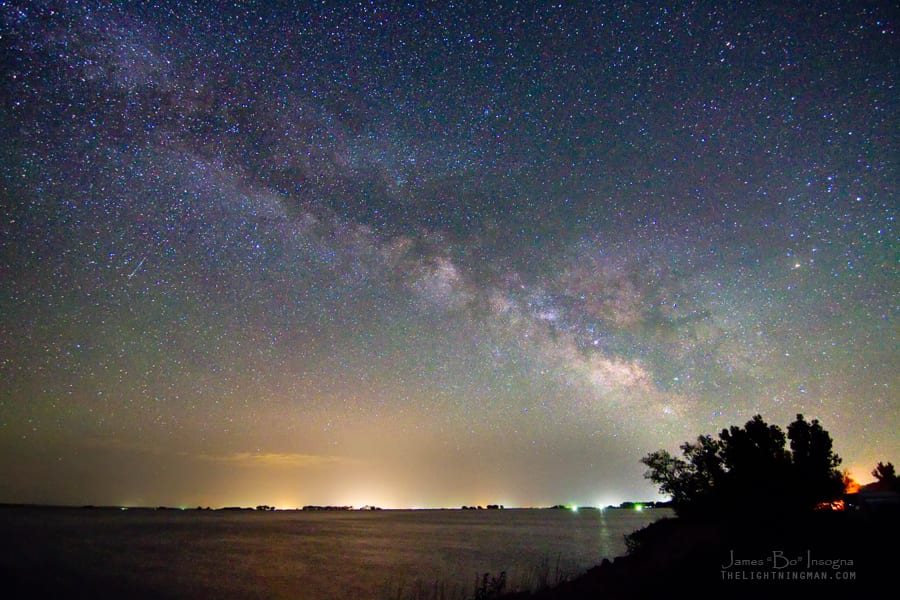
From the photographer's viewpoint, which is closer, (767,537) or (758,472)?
(767,537)

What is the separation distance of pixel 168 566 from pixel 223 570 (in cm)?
711

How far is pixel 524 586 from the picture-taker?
26.4 m

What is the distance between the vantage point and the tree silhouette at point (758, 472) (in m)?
38.6

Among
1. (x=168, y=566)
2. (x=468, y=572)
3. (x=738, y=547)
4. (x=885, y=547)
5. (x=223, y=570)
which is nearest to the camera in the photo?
(x=885, y=547)

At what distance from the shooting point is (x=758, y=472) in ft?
137

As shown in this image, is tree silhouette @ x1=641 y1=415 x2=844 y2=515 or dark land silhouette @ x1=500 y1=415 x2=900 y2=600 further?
tree silhouette @ x1=641 y1=415 x2=844 y2=515

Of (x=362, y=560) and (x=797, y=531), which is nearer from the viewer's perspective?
(x=797, y=531)

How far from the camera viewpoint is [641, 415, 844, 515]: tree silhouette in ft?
127

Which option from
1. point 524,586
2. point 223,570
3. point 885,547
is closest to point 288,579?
point 223,570

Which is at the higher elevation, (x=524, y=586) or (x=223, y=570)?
(x=524, y=586)

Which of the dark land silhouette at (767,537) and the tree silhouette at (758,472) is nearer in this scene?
the dark land silhouette at (767,537)

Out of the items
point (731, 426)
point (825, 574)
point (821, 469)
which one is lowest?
point (825, 574)

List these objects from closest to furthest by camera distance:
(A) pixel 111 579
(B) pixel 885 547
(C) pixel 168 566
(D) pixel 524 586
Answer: (B) pixel 885 547, (D) pixel 524 586, (A) pixel 111 579, (C) pixel 168 566

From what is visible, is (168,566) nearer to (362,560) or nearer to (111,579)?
(111,579)
